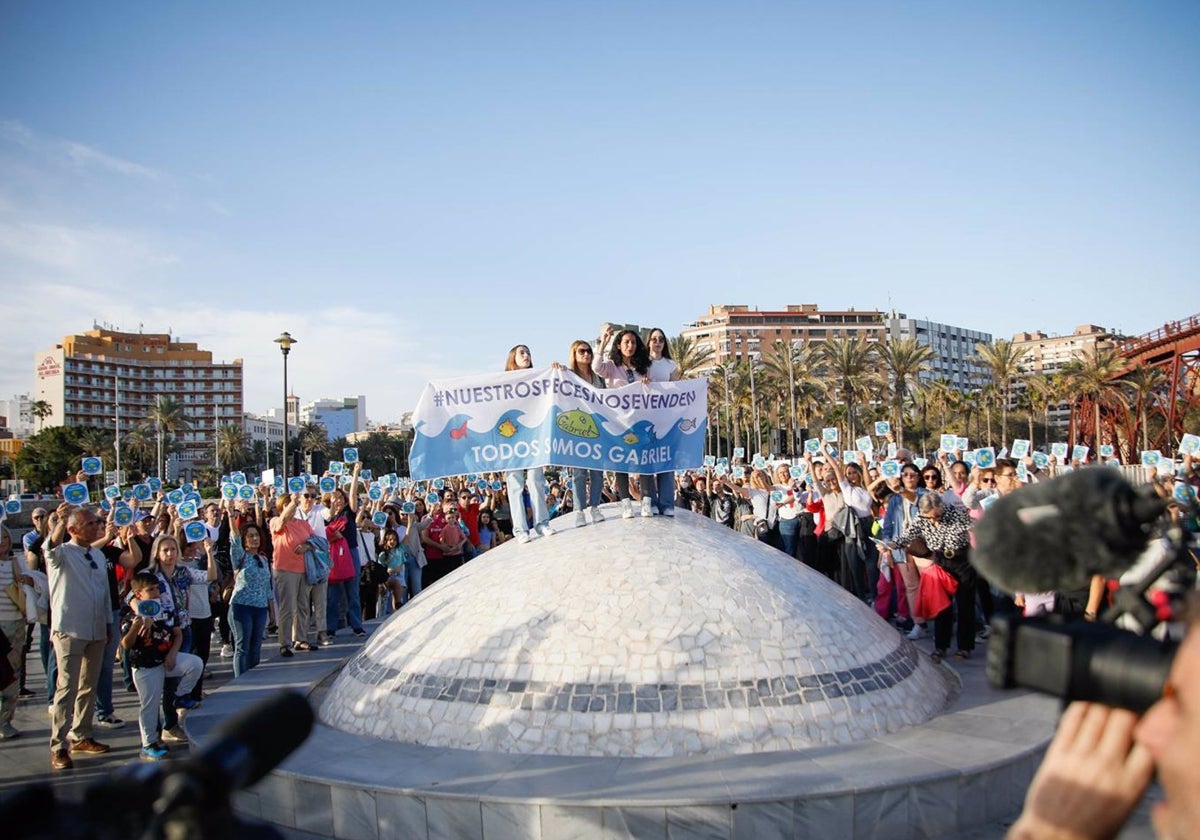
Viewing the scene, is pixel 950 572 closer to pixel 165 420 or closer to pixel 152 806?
pixel 152 806

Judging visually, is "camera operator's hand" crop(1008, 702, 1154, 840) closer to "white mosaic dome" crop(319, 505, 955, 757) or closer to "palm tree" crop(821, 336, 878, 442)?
"white mosaic dome" crop(319, 505, 955, 757)

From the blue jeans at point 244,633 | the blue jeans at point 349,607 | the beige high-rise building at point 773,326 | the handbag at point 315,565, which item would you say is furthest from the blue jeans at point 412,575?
the beige high-rise building at point 773,326

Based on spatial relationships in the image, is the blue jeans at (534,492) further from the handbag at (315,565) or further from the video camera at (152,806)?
the video camera at (152,806)

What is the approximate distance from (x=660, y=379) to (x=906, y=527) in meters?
3.58

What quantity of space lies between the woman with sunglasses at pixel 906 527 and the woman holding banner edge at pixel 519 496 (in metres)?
4.44

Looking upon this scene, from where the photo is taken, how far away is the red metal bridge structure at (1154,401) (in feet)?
161

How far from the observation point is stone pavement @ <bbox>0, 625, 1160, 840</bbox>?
586cm

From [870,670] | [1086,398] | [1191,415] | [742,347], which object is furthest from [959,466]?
[742,347]

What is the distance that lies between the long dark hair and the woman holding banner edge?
3.07 ft

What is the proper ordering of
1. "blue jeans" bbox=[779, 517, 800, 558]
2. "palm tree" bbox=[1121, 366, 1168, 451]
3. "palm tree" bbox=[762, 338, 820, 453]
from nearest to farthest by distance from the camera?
1. "blue jeans" bbox=[779, 517, 800, 558]
2. "palm tree" bbox=[1121, 366, 1168, 451]
3. "palm tree" bbox=[762, 338, 820, 453]

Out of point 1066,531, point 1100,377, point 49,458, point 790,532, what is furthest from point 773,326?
point 1066,531

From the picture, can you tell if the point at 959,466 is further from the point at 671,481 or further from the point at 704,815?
the point at 704,815

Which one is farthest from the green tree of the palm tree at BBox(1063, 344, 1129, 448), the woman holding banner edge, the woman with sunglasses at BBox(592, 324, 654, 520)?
the woman with sunglasses at BBox(592, 324, 654, 520)

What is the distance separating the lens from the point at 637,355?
9586 mm
